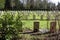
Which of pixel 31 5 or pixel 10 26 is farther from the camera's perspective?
pixel 31 5

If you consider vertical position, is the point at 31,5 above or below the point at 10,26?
above

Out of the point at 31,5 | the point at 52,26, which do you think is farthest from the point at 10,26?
the point at 52,26

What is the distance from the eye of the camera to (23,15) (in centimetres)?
414

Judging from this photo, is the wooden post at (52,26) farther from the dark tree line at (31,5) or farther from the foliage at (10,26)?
the foliage at (10,26)

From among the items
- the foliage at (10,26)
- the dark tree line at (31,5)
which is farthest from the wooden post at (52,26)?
the foliage at (10,26)

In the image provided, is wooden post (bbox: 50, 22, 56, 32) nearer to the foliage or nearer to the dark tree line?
the dark tree line

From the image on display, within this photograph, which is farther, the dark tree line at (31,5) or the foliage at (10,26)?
the dark tree line at (31,5)

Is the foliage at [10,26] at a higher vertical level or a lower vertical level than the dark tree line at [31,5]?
lower

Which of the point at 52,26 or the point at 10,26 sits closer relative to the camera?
the point at 10,26

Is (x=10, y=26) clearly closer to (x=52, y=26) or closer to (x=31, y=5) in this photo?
(x=31, y=5)

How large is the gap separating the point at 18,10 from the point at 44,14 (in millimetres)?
463

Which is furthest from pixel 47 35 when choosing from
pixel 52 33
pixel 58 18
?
pixel 58 18

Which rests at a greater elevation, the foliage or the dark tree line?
the dark tree line

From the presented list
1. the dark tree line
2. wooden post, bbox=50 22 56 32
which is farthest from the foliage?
wooden post, bbox=50 22 56 32
